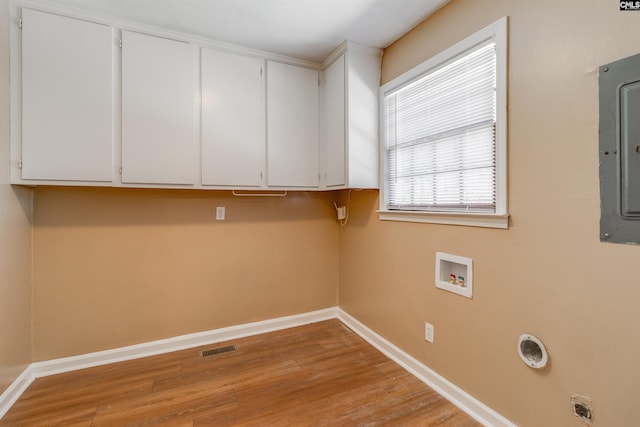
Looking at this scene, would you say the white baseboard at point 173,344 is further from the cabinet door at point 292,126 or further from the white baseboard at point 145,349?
the cabinet door at point 292,126

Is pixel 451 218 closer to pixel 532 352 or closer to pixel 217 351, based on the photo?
pixel 532 352

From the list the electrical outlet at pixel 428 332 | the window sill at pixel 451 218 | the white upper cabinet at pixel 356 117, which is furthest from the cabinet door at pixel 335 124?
the electrical outlet at pixel 428 332

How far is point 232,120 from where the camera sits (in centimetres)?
241

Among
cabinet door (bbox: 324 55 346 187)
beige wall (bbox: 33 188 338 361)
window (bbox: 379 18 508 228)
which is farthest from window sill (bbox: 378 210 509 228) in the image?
beige wall (bbox: 33 188 338 361)

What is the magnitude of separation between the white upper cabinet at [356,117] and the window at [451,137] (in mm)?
107

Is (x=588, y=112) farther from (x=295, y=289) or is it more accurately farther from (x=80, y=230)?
(x=80, y=230)

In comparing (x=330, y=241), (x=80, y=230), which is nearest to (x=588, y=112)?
(x=330, y=241)

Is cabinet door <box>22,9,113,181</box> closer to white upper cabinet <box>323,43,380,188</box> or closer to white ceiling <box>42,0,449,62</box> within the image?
white ceiling <box>42,0,449,62</box>

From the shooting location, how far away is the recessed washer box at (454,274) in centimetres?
178

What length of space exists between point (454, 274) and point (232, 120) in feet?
6.71

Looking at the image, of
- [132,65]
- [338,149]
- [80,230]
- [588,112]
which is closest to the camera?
[588,112]

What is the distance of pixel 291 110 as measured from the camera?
2619 mm

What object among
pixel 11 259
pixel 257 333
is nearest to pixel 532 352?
pixel 257 333

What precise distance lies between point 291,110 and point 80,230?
193 centimetres
